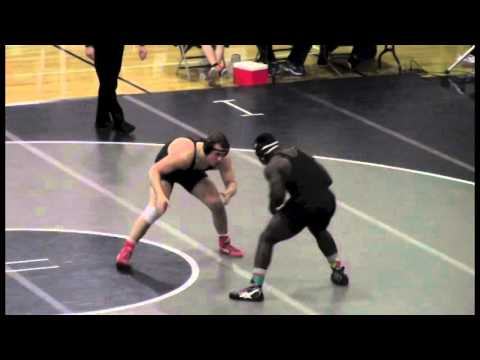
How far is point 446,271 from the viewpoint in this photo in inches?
487

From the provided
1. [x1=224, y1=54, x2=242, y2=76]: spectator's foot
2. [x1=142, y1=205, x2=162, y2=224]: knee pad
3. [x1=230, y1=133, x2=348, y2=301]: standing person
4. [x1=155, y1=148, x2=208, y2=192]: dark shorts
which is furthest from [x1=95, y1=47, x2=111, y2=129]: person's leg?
[x1=230, y1=133, x2=348, y2=301]: standing person

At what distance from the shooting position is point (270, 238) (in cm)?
1152

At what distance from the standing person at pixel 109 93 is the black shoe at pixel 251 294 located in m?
5.54

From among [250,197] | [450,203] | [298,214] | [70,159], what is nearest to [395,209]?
[450,203]

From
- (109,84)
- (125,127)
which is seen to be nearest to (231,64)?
(125,127)

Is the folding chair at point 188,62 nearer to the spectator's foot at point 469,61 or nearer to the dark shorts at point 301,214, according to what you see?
the spectator's foot at point 469,61

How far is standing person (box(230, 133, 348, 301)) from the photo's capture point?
11359 mm

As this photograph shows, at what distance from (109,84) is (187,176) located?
4.69 m

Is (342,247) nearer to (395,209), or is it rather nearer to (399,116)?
(395,209)

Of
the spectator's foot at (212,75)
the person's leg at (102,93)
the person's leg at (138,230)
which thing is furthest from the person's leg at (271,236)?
the spectator's foot at (212,75)

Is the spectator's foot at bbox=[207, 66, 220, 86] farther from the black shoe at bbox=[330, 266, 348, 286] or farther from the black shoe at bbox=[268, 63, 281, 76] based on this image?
the black shoe at bbox=[330, 266, 348, 286]

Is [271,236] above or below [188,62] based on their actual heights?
above

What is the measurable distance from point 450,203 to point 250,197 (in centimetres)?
220

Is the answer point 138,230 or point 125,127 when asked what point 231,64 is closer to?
point 125,127
